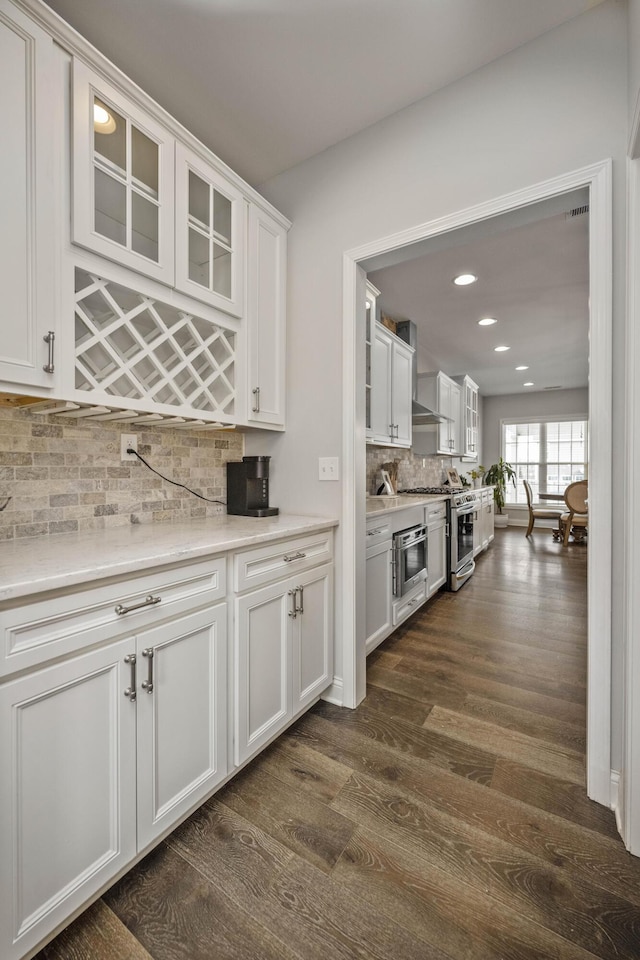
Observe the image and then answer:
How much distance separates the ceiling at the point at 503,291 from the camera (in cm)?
230

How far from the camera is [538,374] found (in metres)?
6.69

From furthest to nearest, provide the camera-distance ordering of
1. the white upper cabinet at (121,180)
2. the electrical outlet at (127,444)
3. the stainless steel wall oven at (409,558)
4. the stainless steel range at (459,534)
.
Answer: the stainless steel range at (459,534)
the stainless steel wall oven at (409,558)
the electrical outlet at (127,444)
the white upper cabinet at (121,180)

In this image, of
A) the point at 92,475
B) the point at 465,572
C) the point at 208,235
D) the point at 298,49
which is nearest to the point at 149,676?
the point at 92,475

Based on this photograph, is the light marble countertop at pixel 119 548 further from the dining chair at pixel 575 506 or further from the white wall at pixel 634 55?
the dining chair at pixel 575 506

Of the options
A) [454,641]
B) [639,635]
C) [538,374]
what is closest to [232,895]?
[639,635]

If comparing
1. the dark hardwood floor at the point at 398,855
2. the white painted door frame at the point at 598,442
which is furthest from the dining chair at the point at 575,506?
the white painted door frame at the point at 598,442

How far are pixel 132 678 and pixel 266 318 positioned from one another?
5.62ft

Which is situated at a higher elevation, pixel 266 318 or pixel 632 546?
pixel 266 318

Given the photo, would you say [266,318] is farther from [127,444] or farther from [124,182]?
[127,444]

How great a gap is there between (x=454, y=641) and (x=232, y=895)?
6.88 ft

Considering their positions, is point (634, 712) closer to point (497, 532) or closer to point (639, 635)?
point (639, 635)

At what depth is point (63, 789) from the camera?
0.98 m

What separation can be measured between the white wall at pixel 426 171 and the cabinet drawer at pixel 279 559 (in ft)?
0.69

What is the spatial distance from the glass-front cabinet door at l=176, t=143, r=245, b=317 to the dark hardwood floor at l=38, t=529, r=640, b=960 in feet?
6.54
